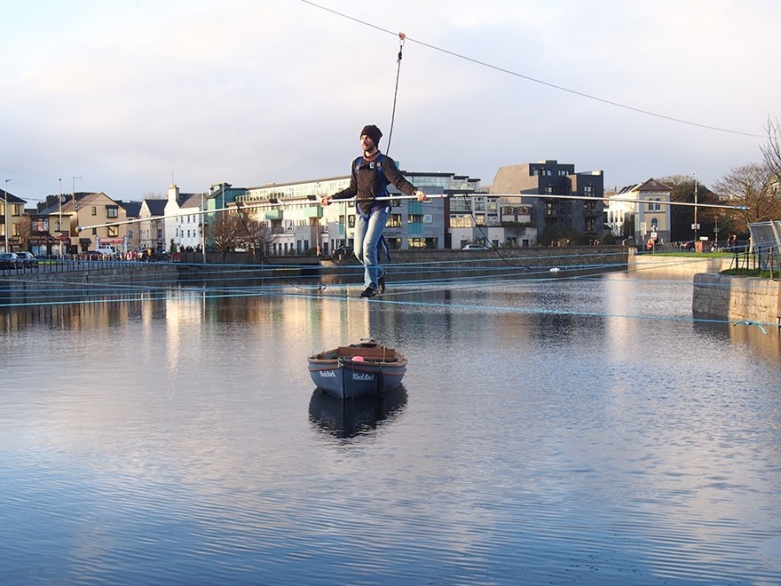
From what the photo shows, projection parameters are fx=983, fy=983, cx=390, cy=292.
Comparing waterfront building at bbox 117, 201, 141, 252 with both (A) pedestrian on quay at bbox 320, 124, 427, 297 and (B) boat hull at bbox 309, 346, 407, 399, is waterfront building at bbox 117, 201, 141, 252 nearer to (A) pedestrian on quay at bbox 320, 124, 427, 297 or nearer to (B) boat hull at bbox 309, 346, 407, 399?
(B) boat hull at bbox 309, 346, 407, 399

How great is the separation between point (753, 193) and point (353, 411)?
67428 mm

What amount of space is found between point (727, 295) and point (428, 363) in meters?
15.9

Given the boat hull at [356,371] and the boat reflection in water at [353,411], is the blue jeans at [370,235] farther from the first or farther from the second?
the boat hull at [356,371]

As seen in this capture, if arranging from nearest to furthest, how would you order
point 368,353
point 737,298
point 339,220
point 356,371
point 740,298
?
point 356,371, point 368,353, point 740,298, point 737,298, point 339,220

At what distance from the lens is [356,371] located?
85.3 ft

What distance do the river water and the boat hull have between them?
464mm

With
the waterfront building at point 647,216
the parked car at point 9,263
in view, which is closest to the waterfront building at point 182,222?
the waterfront building at point 647,216

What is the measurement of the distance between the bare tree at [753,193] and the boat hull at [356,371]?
4877cm

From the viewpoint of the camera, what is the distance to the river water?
13.2m

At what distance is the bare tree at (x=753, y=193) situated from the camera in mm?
73375

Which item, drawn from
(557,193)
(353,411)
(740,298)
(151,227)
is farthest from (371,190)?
(151,227)

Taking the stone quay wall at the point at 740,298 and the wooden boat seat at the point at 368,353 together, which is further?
the stone quay wall at the point at 740,298

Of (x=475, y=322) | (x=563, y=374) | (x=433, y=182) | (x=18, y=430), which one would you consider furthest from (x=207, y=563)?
(x=433, y=182)

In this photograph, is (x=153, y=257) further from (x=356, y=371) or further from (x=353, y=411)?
(x=353, y=411)
